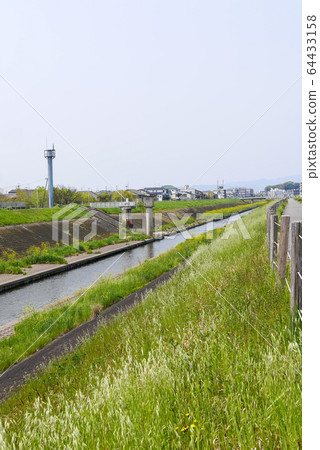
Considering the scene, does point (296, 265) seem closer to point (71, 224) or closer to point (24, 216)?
point (24, 216)

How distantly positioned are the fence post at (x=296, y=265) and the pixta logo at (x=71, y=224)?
98.2 feet

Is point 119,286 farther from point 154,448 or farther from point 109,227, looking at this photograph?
point 109,227

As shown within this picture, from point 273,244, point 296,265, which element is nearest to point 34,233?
point 273,244

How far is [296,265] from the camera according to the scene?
520 cm

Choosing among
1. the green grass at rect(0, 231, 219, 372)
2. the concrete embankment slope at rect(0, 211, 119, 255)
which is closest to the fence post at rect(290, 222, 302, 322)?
the green grass at rect(0, 231, 219, 372)

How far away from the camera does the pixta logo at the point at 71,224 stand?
40781mm

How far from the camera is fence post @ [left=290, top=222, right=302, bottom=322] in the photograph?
201 inches

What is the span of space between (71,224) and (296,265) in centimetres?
4359

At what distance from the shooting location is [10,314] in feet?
52.2

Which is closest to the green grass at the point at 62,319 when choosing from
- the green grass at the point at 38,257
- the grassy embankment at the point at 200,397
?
the grassy embankment at the point at 200,397

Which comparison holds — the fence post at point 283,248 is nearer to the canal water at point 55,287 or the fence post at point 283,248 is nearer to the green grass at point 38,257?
the canal water at point 55,287
